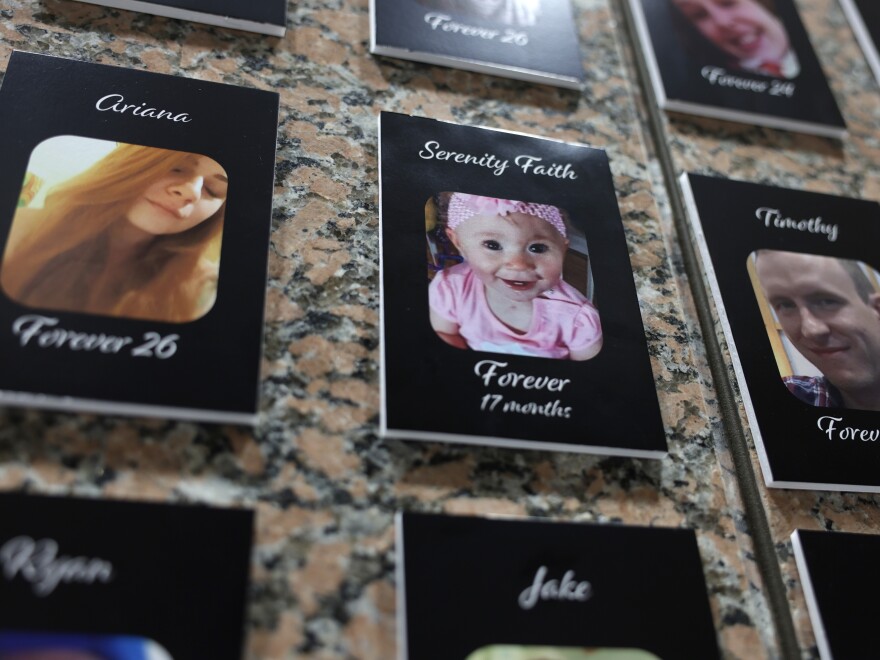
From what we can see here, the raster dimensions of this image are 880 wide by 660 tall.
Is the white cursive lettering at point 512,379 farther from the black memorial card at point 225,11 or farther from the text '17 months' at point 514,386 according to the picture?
the black memorial card at point 225,11

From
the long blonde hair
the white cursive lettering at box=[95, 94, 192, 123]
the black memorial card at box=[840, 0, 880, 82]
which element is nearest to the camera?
the long blonde hair

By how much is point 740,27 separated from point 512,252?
1.98 feet

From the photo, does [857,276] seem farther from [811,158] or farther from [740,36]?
[740,36]

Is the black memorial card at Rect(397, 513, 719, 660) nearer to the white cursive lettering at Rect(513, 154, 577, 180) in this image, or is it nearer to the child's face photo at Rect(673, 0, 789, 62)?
the white cursive lettering at Rect(513, 154, 577, 180)

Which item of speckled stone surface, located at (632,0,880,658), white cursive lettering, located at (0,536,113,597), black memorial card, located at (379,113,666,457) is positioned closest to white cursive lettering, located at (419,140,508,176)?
black memorial card, located at (379,113,666,457)

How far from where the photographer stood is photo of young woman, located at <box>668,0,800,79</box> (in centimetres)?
108

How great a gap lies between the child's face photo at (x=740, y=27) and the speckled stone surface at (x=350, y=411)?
156 millimetres

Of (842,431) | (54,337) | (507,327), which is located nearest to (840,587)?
(842,431)

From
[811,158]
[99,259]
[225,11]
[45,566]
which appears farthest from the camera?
[811,158]

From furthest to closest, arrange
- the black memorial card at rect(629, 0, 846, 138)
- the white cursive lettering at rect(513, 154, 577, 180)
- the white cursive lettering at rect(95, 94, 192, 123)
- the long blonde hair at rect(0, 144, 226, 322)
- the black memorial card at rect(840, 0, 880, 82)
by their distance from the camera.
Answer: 1. the black memorial card at rect(840, 0, 880, 82)
2. the black memorial card at rect(629, 0, 846, 138)
3. the white cursive lettering at rect(513, 154, 577, 180)
4. the white cursive lettering at rect(95, 94, 192, 123)
5. the long blonde hair at rect(0, 144, 226, 322)

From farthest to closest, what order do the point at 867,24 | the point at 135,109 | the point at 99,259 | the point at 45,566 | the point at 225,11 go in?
the point at 867,24, the point at 225,11, the point at 135,109, the point at 99,259, the point at 45,566

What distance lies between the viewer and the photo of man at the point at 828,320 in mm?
804

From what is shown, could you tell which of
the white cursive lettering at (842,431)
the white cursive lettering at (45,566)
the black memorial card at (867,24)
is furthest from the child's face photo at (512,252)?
the black memorial card at (867,24)

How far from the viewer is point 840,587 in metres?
0.70
